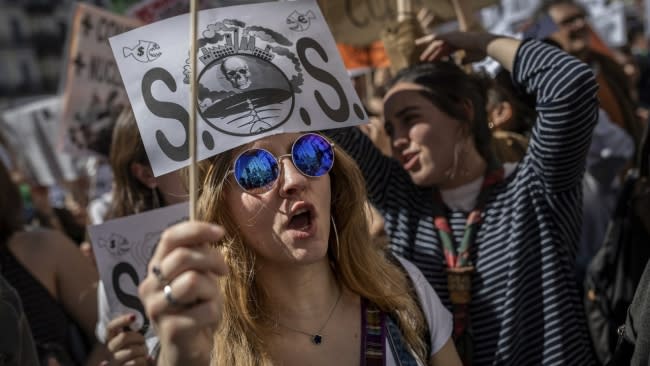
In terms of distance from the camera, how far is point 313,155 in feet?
6.78

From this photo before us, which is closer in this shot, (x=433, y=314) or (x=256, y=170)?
(x=256, y=170)

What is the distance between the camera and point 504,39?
2.84m

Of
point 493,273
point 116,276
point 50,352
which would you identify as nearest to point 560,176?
point 493,273

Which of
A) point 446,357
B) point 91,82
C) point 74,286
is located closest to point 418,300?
point 446,357

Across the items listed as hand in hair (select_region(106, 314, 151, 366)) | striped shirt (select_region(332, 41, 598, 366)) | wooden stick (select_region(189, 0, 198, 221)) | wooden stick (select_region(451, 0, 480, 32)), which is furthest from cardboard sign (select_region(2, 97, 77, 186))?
wooden stick (select_region(189, 0, 198, 221))

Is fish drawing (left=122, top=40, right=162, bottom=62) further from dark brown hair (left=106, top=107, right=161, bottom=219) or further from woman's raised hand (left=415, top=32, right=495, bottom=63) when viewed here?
woman's raised hand (left=415, top=32, right=495, bottom=63)

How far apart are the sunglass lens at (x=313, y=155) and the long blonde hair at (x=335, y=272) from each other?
0.15 m

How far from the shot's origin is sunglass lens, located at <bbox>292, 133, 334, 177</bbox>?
80.7 inches

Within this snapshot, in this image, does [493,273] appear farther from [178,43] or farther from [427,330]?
[178,43]

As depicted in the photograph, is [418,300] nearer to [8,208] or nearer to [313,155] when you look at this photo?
[313,155]

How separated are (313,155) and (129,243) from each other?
86cm

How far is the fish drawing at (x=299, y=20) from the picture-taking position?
229cm

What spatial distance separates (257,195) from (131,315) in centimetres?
67

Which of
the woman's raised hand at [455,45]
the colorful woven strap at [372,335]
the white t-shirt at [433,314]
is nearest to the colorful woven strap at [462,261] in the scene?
the white t-shirt at [433,314]
